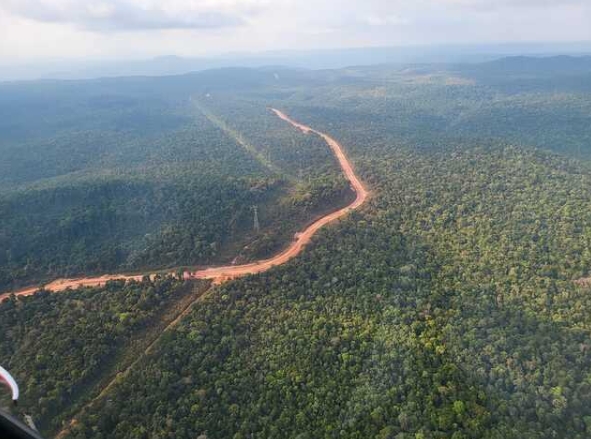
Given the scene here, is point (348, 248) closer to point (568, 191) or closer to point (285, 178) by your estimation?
point (285, 178)

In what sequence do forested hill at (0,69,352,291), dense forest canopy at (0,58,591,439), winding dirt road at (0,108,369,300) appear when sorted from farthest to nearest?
forested hill at (0,69,352,291) < winding dirt road at (0,108,369,300) < dense forest canopy at (0,58,591,439)

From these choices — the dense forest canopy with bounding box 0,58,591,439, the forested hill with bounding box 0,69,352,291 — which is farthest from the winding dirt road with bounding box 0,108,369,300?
the dense forest canopy with bounding box 0,58,591,439

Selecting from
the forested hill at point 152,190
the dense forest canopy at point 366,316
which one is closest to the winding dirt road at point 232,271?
the forested hill at point 152,190

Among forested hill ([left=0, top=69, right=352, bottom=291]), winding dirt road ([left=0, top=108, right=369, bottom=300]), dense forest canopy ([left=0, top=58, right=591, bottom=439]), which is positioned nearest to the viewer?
dense forest canopy ([left=0, top=58, right=591, bottom=439])

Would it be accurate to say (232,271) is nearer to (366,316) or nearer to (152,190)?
(366,316)

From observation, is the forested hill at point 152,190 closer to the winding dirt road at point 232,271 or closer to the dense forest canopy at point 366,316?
the dense forest canopy at point 366,316

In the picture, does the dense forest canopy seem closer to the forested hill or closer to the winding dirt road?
the forested hill

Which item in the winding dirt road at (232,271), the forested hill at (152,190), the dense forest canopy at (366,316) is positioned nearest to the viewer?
the dense forest canopy at (366,316)

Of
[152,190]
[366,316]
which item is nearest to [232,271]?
[366,316]

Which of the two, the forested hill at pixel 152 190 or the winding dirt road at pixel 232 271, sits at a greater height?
the forested hill at pixel 152 190
